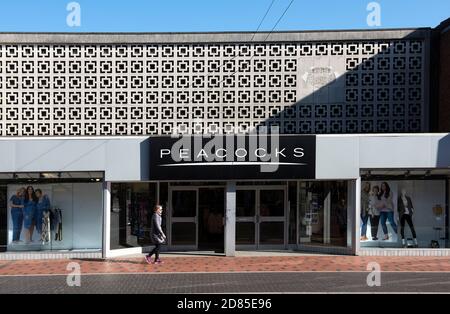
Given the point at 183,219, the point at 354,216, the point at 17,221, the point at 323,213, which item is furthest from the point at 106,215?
the point at 354,216

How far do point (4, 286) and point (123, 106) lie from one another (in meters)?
6.60

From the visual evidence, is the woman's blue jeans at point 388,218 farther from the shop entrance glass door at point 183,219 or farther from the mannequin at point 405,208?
the shop entrance glass door at point 183,219

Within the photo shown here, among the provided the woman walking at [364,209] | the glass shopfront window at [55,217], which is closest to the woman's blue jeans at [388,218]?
the woman walking at [364,209]

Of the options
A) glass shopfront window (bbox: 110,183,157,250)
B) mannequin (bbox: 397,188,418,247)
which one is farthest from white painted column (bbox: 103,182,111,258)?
mannequin (bbox: 397,188,418,247)

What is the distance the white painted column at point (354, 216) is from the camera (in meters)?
12.7

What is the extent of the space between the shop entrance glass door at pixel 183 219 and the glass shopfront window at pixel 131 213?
21cm

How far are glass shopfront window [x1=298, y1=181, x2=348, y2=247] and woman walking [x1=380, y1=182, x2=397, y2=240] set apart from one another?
1.09m

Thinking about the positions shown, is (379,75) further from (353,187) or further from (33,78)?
(33,78)

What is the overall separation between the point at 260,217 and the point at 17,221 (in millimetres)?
6796

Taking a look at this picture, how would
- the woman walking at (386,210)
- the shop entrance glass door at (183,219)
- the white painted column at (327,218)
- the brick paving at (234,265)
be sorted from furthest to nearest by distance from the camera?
1. the shop entrance glass door at (183,219)
2. the white painted column at (327,218)
3. the woman walking at (386,210)
4. the brick paving at (234,265)

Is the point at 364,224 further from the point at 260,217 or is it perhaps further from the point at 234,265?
the point at 234,265

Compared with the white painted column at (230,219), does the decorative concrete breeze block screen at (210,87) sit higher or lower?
higher

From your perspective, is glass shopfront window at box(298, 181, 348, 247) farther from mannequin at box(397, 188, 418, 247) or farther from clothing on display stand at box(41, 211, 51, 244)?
clothing on display stand at box(41, 211, 51, 244)

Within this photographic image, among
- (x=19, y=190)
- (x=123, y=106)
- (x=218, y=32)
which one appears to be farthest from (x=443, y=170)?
(x=19, y=190)
